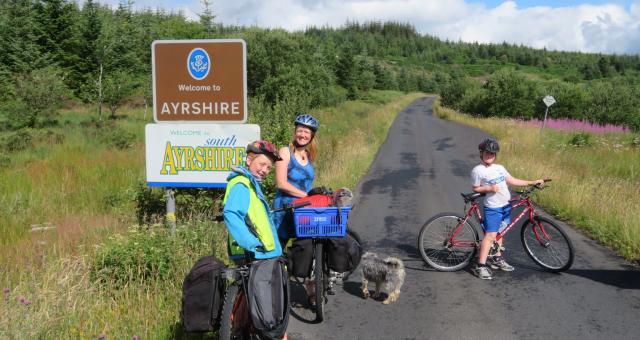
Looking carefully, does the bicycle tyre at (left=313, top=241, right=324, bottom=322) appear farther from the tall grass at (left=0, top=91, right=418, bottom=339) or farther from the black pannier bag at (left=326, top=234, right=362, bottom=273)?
the tall grass at (left=0, top=91, right=418, bottom=339)

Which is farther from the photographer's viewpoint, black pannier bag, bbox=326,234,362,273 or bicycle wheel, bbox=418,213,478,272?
bicycle wheel, bbox=418,213,478,272

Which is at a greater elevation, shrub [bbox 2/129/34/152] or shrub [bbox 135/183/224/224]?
shrub [bbox 2/129/34/152]

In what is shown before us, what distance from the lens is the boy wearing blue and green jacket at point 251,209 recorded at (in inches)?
119

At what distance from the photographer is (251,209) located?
3096 millimetres

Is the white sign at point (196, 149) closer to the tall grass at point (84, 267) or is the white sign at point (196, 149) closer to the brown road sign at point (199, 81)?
the brown road sign at point (199, 81)

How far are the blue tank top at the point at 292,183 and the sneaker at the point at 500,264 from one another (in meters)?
3.11

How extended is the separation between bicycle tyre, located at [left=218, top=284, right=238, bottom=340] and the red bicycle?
357cm

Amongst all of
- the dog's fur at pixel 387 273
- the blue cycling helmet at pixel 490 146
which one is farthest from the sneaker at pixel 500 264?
the dog's fur at pixel 387 273

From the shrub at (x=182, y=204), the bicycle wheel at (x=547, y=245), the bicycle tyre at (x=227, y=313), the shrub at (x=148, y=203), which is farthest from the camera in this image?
the shrub at (x=148, y=203)

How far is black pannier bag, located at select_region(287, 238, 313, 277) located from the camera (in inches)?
173

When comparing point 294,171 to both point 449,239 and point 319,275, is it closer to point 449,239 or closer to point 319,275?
point 319,275

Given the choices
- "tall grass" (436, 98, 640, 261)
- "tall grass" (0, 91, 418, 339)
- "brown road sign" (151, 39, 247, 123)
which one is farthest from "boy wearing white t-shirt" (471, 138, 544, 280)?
"tall grass" (0, 91, 418, 339)

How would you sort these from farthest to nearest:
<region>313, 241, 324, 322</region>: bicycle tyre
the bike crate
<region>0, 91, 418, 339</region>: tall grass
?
<region>313, 241, 324, 322</region>: bicycle tyre, the bike crate, <region>0, 91, 418, 339</region>: tall grass

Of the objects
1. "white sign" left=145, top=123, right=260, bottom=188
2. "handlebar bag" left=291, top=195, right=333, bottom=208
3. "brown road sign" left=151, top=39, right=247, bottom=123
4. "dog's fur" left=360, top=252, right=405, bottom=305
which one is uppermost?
"brown road sign" left=151, top=39, right=247, bottom=123
